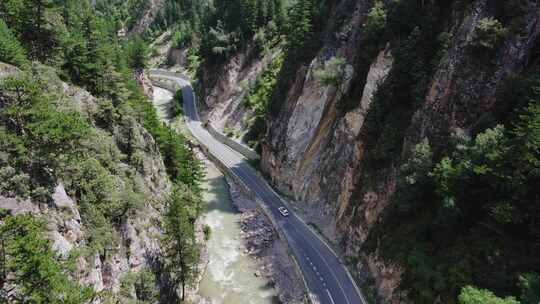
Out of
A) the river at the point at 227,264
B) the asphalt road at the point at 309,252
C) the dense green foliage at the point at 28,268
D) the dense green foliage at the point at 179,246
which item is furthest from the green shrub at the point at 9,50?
the asphalt road at the point at 309,252

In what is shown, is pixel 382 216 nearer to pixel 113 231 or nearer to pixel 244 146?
pixel 113 231

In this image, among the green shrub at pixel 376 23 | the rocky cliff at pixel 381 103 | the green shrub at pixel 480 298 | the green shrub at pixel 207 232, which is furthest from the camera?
the green shrub at pixel 207 232

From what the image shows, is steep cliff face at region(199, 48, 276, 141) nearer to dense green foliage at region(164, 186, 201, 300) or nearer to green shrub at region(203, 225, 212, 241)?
green shrub at region(203, 225, 212, 241)

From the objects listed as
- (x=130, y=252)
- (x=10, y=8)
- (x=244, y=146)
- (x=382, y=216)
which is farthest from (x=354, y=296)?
(x=10, y=8)

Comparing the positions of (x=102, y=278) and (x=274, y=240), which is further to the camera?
(x=274, y=240)

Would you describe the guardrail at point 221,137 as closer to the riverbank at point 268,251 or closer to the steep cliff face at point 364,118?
the steep cliff face at point 364,118

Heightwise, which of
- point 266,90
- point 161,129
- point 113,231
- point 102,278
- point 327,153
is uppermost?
A: point 266,90
